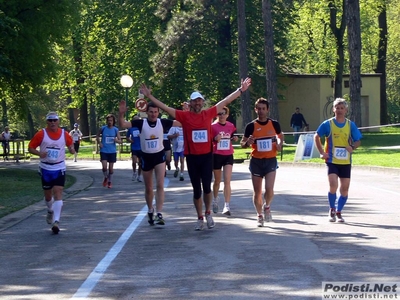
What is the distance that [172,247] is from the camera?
435 inches

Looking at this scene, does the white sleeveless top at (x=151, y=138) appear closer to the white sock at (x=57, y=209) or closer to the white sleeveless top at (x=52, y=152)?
the white sleeveless top at (x=52, y=152)

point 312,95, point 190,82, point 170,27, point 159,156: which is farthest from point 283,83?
point 159,156

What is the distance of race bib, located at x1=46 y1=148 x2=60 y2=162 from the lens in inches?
519

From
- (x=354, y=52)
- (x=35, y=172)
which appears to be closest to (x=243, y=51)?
(x=354, y=52)

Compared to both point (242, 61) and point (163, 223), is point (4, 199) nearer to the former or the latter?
point (163, 223)

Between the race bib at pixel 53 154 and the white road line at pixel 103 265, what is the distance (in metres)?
1.55

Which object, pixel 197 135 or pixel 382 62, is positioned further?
pixel 382 62

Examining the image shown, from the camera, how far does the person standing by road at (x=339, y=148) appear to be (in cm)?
1323

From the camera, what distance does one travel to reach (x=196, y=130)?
12484 millimetres

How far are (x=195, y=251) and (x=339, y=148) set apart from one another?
365 centimetres

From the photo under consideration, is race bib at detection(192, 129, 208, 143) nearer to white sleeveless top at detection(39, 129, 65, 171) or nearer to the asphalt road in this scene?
the asphalt road

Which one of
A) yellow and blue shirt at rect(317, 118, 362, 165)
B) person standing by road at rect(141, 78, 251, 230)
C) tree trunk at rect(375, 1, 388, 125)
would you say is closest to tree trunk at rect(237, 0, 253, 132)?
tree trunk at rect(375, 1, 388, 125)

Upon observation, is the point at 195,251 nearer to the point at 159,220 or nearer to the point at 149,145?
the point at 159,220

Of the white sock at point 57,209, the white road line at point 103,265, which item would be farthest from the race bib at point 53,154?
the white road line at point 103,265
